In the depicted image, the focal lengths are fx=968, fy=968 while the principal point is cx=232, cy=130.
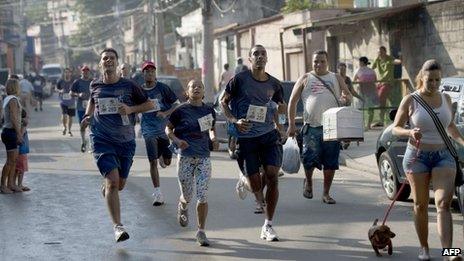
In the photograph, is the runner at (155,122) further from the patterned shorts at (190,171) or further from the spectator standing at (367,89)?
the spectator standing at (367,89)

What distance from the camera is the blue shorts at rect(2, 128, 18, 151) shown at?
13938mm

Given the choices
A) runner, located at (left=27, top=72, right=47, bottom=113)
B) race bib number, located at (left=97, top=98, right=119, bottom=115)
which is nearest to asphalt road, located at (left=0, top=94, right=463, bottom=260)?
race bib number, located at (left=97, top=98, right=119, bottom=115)

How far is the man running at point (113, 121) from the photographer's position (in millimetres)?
9617

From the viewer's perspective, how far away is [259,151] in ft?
33.1

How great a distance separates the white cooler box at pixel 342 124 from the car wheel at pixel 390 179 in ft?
2.28

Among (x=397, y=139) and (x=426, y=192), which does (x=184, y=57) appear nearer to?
(x=397, y=139)

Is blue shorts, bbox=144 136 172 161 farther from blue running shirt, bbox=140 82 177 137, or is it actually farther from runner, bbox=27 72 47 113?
runner, bbox=27 72 47 113

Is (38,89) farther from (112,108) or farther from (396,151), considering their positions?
(112,108)

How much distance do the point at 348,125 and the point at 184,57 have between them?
51777 millimetres

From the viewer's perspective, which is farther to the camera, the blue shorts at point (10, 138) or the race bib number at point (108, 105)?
the blue shorts at point (10, 138)

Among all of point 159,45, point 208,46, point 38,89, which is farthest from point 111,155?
point 159,45

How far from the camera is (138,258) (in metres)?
8.92

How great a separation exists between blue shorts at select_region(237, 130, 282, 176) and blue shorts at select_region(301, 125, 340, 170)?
2073mm

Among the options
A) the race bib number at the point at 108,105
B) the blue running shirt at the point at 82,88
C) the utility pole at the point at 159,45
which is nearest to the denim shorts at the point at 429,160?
the race bib number at the point at 108,105
